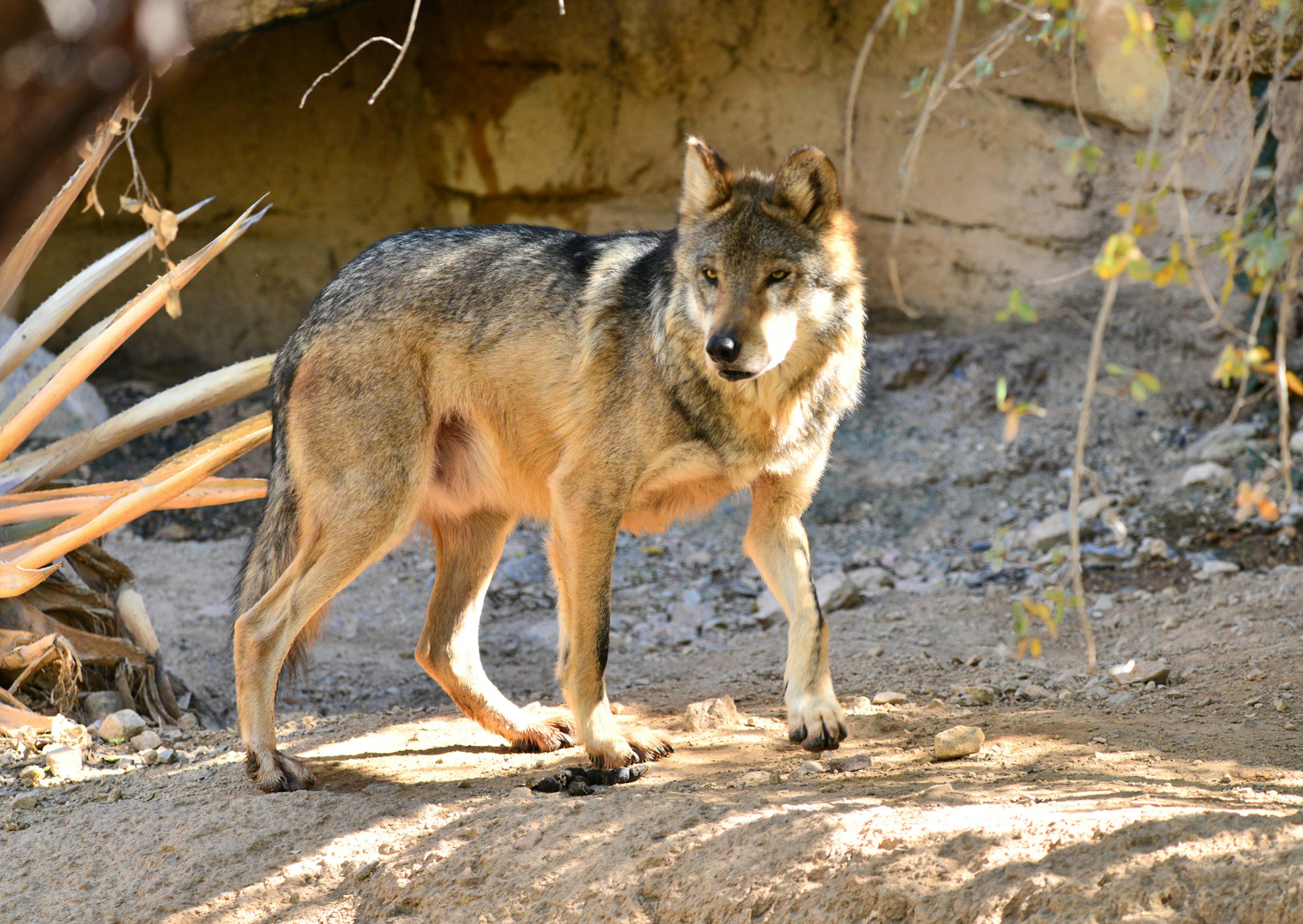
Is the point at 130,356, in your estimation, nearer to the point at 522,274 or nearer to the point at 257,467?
the point at 257,467

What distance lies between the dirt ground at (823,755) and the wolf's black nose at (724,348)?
1.07m

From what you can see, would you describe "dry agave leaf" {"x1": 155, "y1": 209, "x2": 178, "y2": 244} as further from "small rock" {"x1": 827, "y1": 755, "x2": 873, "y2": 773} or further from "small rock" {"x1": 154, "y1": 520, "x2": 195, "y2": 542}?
"small rock" {"x1": 154, "y1": 520, "x2": 195, "y2": 542}

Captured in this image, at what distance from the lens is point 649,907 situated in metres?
2.66

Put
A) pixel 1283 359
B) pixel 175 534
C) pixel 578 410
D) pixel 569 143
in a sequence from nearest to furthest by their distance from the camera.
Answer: pixel 1283 359, pixel 578 410, pixel 175 534, pixel 569 143

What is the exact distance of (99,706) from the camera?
4.49 m

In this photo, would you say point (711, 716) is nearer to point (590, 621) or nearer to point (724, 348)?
point (590, 621)

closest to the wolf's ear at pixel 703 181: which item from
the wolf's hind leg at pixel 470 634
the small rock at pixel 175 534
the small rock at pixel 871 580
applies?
the wolf's hind leg at pixel 470 634

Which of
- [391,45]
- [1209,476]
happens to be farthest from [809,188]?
[1209,476]

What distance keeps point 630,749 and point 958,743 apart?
3.34 ft

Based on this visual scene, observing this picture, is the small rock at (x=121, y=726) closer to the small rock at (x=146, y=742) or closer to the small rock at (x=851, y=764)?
the small rock at (x=146, y=742)

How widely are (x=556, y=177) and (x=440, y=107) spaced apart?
98 cm

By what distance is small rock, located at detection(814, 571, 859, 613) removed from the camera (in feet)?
19.4

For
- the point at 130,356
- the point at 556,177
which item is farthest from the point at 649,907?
the point at 130,356

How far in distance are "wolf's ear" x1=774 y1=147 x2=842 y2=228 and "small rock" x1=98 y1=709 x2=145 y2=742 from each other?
10.1ft
